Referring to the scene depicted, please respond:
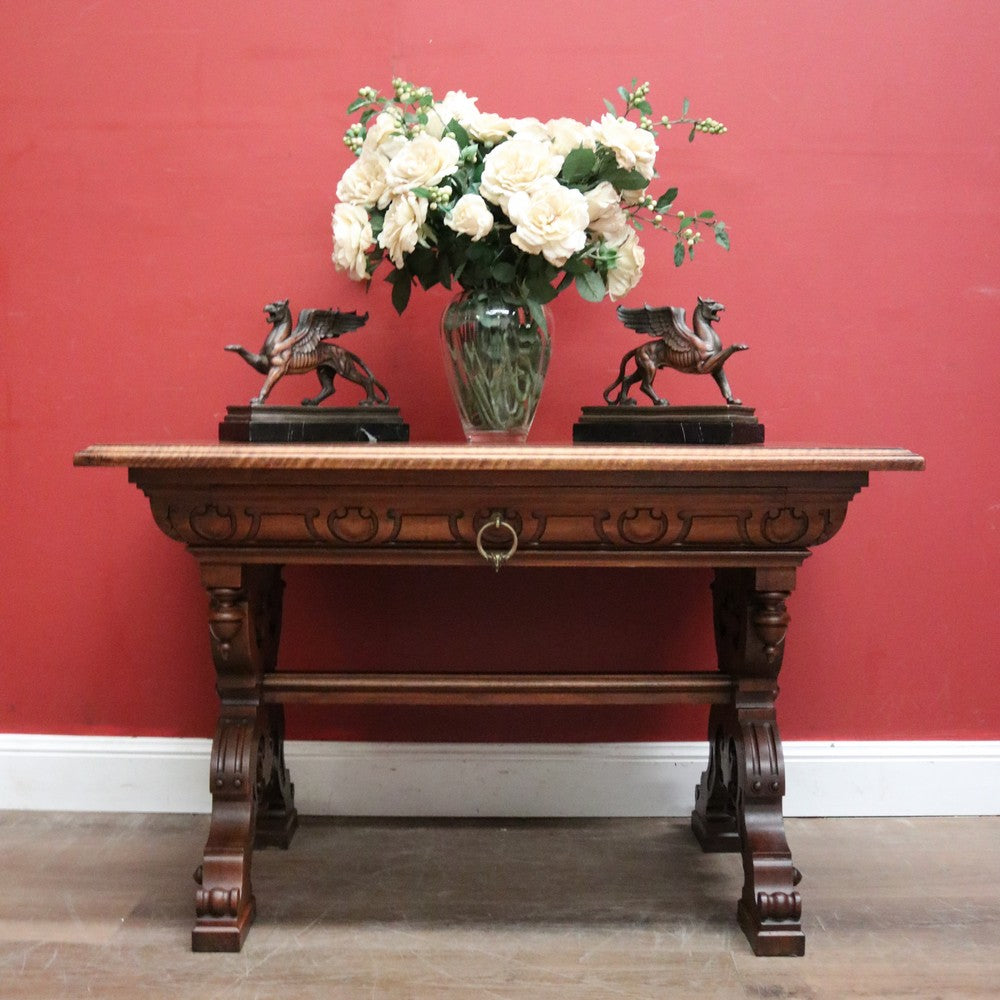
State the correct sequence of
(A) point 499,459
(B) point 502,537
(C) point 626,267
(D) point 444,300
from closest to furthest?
(A) point 499,459, (B) point 502,537, (C) point 626,267, (D) point 444,300

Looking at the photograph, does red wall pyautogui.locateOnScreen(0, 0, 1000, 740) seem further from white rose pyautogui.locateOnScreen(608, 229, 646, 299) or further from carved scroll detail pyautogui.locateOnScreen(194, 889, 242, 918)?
carved scroll detail pyautogui.locateOnScreen(194, 889, 242, 918)

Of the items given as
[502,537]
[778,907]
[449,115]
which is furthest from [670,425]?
[778,907]

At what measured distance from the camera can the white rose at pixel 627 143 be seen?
5.74 feet

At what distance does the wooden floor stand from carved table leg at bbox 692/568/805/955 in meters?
0.06

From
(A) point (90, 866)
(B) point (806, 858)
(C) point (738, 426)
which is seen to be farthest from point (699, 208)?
(A) point (90, 866)

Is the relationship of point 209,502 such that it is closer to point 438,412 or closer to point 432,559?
point 432,559

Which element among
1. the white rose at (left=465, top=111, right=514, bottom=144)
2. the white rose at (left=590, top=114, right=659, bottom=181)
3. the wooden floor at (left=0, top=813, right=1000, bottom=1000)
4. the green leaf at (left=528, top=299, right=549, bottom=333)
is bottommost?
the wooden floor at (left=0, top=813, right=1000, bottom=1000)

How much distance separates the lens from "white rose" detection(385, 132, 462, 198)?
1715 mm

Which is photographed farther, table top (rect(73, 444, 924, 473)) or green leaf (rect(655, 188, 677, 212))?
green leaf (rect(655, 188, 677, 212))

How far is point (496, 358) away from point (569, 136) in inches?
17.3

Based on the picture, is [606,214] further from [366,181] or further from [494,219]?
[366,181]

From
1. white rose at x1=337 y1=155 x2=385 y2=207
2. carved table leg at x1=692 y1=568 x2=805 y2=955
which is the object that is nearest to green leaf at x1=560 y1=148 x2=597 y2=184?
white rose at x1=337 y1=155 x2=385 y2=207

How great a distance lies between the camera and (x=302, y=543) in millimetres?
1696

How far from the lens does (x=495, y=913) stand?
1.83 meters
